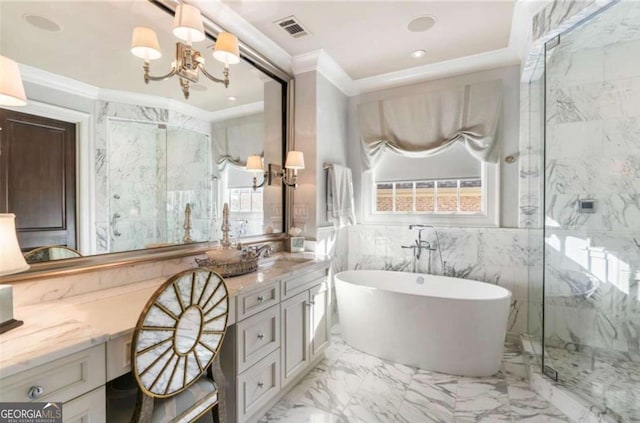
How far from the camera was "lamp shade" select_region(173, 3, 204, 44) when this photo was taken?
5.35 feet

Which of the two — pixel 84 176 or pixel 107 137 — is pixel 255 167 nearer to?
pixel 107 137

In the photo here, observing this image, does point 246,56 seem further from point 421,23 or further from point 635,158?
point 635,158

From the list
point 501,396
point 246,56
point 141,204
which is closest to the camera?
point 141,204

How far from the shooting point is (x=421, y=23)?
2400 mm

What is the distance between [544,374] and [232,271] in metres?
2.26

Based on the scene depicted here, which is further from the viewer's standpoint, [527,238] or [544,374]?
[527,238]

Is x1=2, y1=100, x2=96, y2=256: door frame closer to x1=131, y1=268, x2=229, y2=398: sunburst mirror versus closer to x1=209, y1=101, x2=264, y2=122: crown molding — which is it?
x1=131, y1=268, x2=229, y2=398: sunburst mirror

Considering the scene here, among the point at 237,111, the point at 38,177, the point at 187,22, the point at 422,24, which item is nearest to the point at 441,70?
the point at 422,24

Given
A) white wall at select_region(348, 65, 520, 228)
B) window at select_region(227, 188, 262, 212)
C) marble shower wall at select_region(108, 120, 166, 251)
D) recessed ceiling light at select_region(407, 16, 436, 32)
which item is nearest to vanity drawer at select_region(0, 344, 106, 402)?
marble shower wall at select_region(108, 120, 166, 251)

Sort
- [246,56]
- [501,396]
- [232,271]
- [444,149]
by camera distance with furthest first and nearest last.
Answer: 1. [444,149]
2. [246,56]
3. [501,396]
4. [232,271]

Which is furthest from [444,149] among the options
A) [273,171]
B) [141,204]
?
[141,204]

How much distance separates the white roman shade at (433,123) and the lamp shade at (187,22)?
7.25ft

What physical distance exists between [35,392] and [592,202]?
345 centimetres

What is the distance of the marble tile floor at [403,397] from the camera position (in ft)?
6.12
